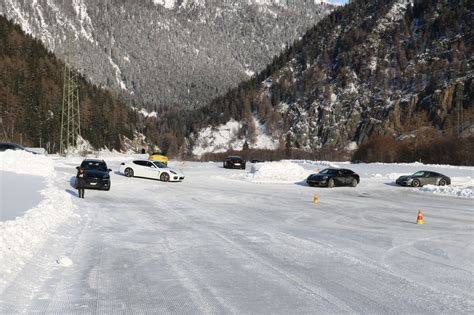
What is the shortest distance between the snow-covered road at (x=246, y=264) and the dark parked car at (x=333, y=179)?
14.4 meters

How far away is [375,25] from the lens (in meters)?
161

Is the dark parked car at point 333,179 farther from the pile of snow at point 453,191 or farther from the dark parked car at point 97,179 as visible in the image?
the dark parked car at point 97,179

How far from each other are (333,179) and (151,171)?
515 inches

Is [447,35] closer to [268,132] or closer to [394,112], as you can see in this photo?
[394,112]

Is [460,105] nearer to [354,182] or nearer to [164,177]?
[354,182]

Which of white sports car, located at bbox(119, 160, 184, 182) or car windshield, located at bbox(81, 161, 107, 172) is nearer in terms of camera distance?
car windshield, located at bbox(81, 161, 107, 172)

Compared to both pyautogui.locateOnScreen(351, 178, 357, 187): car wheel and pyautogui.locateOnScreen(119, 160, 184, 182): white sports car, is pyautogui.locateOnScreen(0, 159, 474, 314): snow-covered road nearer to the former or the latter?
pyautogui.locateOnScreen(119, 160, 184, 182): white sports car

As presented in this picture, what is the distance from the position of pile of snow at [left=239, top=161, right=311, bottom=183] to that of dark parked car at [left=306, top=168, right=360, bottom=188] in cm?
367

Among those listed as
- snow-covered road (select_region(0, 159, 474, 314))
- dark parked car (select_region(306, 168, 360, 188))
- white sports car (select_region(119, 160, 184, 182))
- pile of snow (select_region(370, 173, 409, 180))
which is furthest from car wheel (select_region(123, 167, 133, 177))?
pile of snow (select_region(370, 173, 409, 180))

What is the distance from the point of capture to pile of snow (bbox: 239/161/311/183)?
3722 cm

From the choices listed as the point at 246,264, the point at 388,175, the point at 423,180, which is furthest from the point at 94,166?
the point at 388,175

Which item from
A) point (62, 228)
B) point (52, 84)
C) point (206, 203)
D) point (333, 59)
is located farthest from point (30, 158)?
point (333, 59)

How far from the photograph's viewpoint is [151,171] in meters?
33.9

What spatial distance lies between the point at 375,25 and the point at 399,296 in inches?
6599
